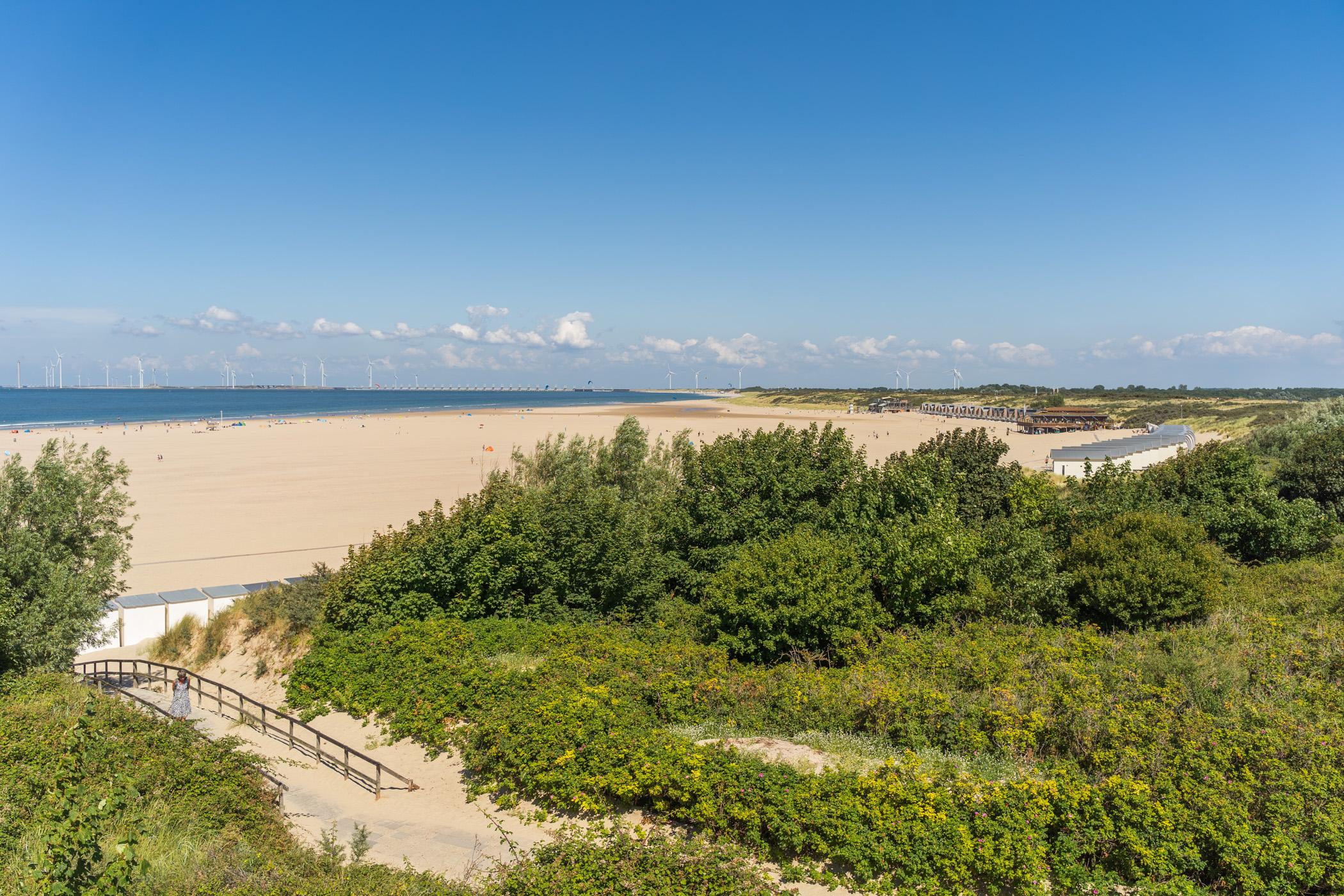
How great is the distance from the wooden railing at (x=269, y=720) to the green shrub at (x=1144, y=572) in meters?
15.8

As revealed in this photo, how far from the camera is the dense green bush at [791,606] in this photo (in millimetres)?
15836

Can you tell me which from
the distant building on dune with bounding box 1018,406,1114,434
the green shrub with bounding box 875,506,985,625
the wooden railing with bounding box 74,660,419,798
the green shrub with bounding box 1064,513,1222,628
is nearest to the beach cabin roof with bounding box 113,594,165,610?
the wooden railing with bounding box 74,660,419,798

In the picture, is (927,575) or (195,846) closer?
(195,846)

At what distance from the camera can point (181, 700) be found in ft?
50.3

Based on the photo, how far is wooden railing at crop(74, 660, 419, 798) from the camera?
12594mm

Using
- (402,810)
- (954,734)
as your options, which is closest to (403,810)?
(402,810)

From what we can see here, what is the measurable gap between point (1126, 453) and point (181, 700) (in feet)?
180

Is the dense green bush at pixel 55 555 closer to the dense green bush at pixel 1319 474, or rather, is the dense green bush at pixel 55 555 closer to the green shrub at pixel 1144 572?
the green shrub at pixel 1144 572

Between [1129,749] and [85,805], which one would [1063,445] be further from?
[85,805]

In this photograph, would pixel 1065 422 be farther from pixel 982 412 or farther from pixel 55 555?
pixel 55 555

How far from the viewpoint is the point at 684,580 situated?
20375mm

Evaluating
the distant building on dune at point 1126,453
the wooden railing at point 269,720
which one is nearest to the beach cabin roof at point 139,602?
the wooden railing at point 269,720

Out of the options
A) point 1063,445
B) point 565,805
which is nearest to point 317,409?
point 1063,445

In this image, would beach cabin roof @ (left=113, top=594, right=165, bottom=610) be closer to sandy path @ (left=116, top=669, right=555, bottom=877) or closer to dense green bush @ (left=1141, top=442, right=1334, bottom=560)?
sandy path @ (left=116, top=669, right=555, bottom=877)
